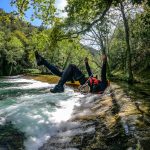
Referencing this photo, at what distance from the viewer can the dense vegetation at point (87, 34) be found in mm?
18348

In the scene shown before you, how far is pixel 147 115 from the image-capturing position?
11.2 metres

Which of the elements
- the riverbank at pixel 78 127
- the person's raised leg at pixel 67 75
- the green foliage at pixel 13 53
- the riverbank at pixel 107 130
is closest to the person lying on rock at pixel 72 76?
the person's raised leg at pixel 67 75

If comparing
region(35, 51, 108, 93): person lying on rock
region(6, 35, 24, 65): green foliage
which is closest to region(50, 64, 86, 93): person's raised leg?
region(35, 51, 108, 93): person lying on rock

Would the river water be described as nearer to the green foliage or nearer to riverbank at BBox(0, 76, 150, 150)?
riverbank at BBox(0, 76, 150, 150)

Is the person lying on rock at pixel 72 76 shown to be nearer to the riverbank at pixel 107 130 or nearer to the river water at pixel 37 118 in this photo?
the river water at pixel 37 118

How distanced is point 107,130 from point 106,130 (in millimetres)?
43

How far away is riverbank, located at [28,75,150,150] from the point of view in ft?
27.8

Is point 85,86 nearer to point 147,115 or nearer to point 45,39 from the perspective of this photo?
point 147,115

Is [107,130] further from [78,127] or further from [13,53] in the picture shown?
[13,53]

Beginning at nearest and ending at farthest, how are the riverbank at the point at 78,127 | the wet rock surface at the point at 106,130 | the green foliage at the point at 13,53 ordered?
the wet rock surface at the point at 106,130, the riverbank at the point at 78,127, the green foliage at the point at 13,53

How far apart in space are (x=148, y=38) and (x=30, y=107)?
102 feet

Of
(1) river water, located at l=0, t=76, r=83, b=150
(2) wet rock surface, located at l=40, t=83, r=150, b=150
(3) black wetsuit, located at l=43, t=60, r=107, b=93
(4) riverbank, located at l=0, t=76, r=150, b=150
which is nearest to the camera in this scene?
(2) wet rock surface, located at l=40, t=83, r=150, b=150

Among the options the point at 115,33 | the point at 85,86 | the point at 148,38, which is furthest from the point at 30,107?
the point at 115,33

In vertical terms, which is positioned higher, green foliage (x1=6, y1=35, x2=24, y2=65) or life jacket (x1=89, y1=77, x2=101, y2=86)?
green foliage (x1=6, y1=35, x2=24, y2=65)
